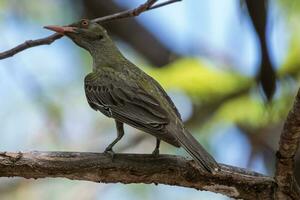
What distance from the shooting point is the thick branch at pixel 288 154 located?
10.9 ft

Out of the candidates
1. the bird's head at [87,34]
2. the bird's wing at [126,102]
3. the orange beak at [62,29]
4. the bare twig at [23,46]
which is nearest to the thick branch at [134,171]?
the bird's wing at [126,102]

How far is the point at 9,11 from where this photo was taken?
7.38m

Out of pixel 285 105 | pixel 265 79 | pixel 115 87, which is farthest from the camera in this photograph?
pixel 285 105

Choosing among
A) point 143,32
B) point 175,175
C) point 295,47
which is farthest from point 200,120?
point 175,175

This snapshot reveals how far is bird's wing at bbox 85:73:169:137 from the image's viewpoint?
4023 mm

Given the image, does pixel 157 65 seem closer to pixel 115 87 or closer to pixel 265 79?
pixel 115 87

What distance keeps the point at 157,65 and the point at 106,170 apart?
327 centimetres

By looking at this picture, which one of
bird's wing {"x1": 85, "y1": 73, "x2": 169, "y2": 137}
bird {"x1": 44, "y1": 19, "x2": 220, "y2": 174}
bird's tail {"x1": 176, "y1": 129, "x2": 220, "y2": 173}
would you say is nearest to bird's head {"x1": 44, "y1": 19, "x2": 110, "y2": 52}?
bird {"x1": 44, "y1": 19, "x2": 220, "y2": 174}

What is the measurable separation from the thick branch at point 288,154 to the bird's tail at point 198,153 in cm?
31

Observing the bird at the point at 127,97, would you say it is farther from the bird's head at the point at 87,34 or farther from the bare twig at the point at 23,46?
the bare twig at the point at 23,46

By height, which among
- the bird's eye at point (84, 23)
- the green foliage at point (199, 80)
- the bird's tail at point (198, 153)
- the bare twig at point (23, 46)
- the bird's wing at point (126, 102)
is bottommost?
the green foliage at point (199, 80)

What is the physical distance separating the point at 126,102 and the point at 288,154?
1.18 m

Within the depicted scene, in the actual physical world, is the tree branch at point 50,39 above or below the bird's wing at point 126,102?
above

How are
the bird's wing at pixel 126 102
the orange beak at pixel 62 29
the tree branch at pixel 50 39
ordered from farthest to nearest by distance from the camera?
the orange beak at pixel 62 29
the bird's wing at pixel 126 102
the tree branch at pixel 50 39
